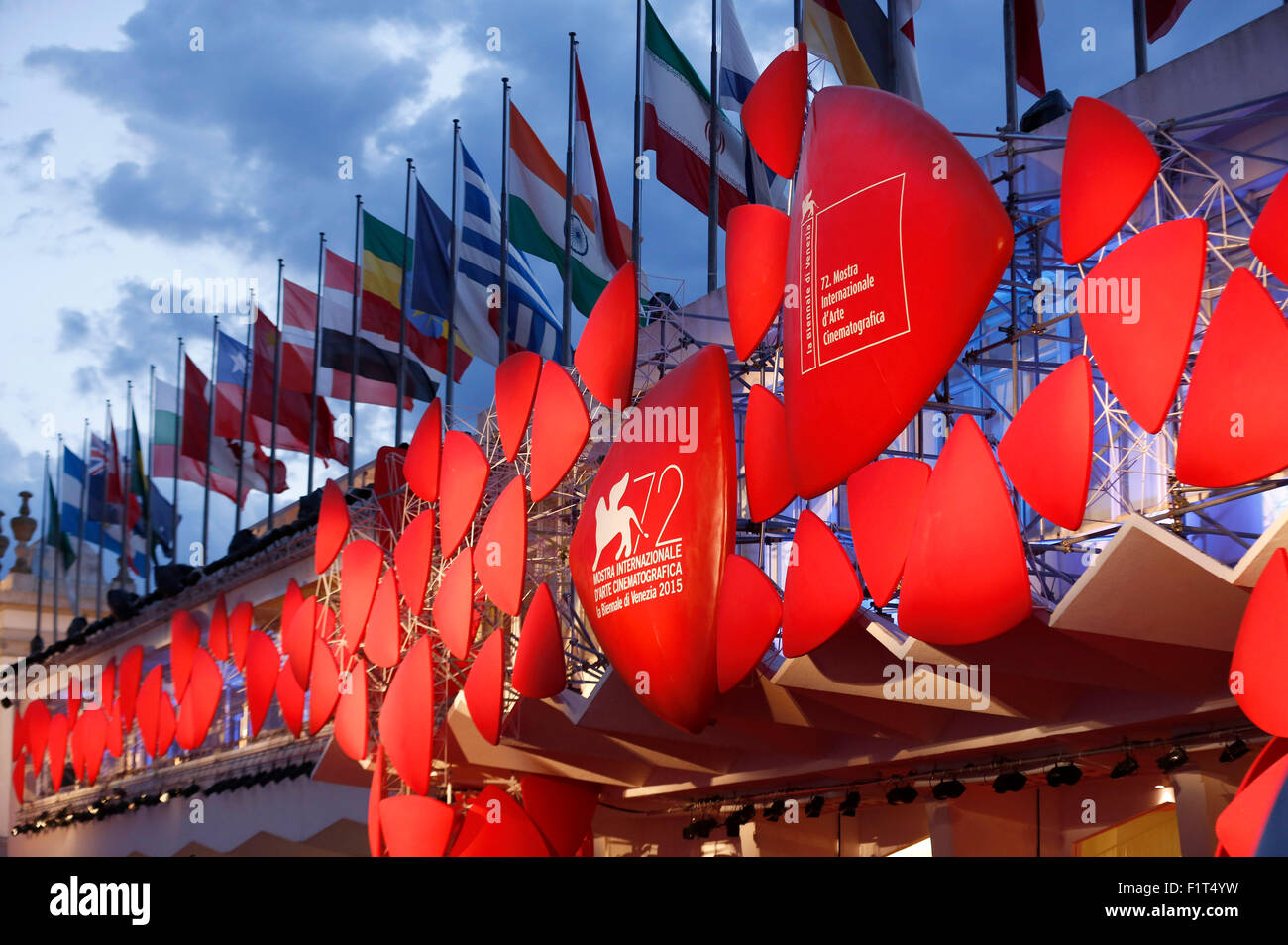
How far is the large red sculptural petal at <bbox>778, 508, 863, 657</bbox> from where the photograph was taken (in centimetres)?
1184

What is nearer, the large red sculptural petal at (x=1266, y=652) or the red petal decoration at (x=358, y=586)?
the large red sculptural petal at (x=1266, y=652)

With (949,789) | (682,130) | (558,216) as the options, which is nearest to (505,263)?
(558,216)

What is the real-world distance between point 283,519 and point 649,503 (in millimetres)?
27559

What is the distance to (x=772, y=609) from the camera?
1234cm

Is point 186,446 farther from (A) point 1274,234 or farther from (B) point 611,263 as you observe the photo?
(A) point 1274,234

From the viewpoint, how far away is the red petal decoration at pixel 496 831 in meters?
17.2

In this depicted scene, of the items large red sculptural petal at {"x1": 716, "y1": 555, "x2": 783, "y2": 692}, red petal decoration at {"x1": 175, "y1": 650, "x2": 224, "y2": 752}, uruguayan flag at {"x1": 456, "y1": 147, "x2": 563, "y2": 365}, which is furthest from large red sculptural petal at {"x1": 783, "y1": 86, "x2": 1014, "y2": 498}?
red petal decoration at {"x1": 175, "y1": 650, "x2": 224, "y2": 752}

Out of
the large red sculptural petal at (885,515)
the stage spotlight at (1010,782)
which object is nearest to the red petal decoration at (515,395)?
the large red sculptural petal at (885,515)

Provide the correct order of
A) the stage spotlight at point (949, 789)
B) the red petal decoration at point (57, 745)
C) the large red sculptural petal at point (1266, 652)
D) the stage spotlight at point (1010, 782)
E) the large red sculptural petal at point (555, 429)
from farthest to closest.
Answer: the red petal decoration at point (57, 745) → the stage spotlight at point (949, 789) → the large red sculptural petal at point (555, 429) → the stage spotlight at point (1010, 782) → the large red sculptural petal at point (1266, 652)

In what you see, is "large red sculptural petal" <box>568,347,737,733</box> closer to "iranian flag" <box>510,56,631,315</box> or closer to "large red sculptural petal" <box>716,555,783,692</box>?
"large red sculptural petal" <box>716,555,783,692</box>

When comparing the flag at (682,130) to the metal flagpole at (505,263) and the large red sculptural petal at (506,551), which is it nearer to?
the metal flagpole at (505,263)

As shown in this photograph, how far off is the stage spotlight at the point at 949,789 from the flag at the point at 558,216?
397 inches

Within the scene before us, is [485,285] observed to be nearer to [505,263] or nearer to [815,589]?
[505,263]

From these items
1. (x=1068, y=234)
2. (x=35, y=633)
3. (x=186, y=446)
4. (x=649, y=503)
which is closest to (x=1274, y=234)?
(x=1068, y=234)
